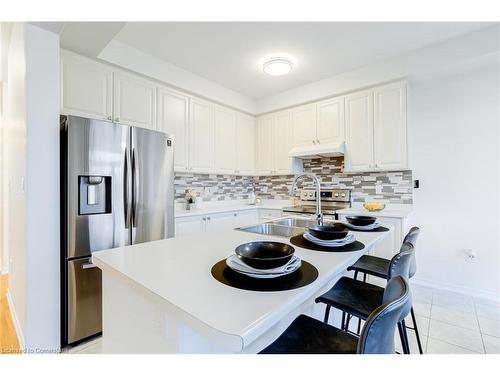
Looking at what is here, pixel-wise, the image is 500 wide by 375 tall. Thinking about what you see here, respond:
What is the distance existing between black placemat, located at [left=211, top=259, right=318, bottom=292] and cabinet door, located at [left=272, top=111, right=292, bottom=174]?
297cm

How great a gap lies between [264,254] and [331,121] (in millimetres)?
2767

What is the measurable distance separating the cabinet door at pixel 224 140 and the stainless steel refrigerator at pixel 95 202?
138 centimetres

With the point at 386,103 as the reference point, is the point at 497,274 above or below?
below

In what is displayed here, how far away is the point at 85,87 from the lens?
89.8 inches

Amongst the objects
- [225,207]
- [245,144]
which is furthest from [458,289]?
[245,144]

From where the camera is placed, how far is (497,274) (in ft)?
8.32

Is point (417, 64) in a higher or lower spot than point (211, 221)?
higher

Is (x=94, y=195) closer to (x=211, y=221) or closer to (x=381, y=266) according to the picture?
(x=211, y=221)

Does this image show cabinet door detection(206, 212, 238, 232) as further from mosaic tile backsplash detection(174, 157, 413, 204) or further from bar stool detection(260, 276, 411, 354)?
bar stool detection(260, 276, 411, 354)

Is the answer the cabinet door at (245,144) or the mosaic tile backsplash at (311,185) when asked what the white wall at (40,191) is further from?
the cabinet door at (245,144)

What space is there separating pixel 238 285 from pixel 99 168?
163cm

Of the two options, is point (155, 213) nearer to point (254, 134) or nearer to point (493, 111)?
point (254, 134)

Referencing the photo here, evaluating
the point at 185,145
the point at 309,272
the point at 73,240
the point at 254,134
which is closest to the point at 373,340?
the point at 309,272

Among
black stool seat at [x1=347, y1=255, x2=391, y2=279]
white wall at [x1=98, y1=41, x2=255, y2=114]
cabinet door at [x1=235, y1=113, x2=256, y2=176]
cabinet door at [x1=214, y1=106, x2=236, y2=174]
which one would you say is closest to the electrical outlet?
black stool seat at [x1=347, y1=255, x2=391, y2=279]
